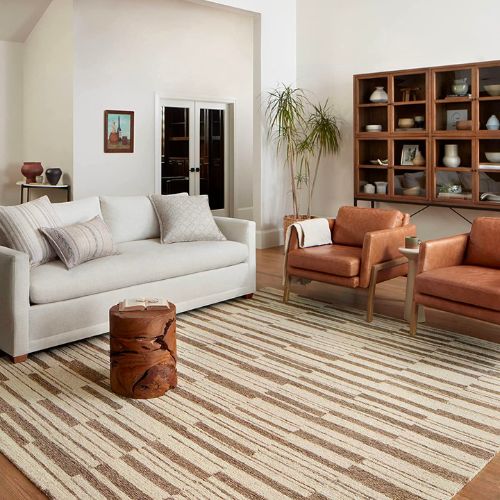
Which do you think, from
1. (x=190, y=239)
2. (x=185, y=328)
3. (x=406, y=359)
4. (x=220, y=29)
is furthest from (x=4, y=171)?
(x=406, y=359)

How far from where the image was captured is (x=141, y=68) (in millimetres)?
7680

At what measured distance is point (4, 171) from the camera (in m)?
8.02

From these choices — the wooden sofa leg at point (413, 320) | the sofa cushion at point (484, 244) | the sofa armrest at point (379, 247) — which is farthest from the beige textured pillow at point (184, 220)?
the sofa cushion at point (484, 244)

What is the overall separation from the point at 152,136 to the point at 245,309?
4076mm

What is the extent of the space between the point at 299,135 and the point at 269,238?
1.32 m

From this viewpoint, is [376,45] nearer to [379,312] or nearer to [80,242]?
[379,312]

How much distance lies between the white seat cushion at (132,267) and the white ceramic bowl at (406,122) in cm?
238

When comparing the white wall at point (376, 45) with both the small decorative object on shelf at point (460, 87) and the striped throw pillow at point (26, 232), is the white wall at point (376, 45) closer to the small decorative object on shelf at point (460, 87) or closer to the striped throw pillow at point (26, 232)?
the small decorative object on shelf at point (460, 87)

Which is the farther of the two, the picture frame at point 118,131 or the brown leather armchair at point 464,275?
the picture frame at point 118,131

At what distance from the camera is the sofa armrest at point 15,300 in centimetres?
334

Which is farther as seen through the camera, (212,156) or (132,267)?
(212,156)

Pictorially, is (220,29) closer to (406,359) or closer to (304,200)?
(304,200)

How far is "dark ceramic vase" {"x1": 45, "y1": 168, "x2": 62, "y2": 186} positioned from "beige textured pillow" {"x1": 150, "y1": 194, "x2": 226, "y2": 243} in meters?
2.82

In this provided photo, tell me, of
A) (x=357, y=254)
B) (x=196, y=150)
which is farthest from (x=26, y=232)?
(x=196, y=150)
